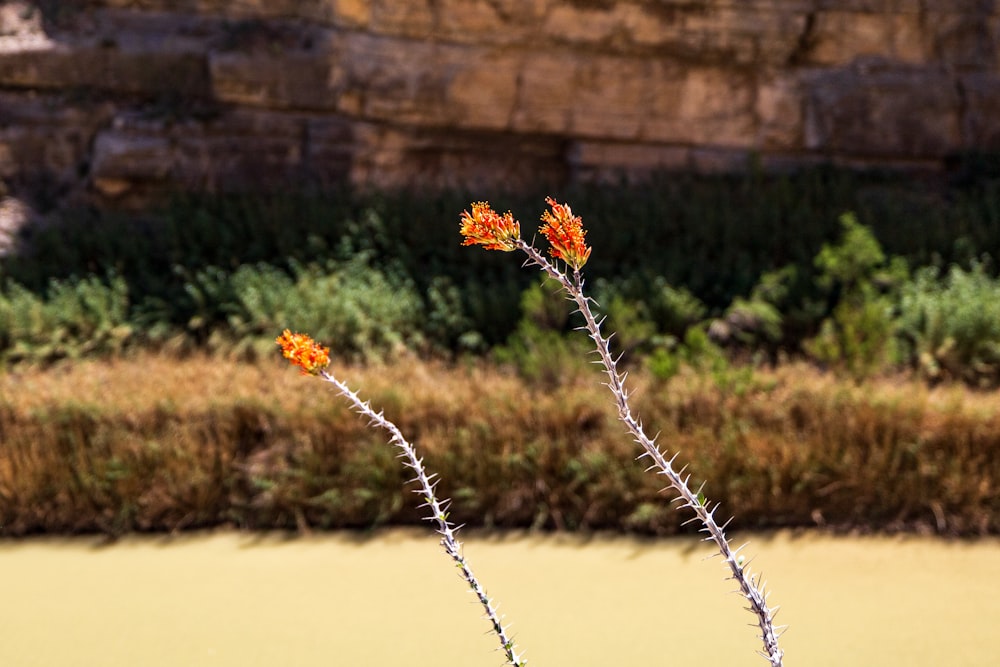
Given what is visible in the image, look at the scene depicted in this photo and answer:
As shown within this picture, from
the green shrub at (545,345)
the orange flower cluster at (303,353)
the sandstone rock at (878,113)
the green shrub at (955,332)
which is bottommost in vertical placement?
the green shrub at (545,345)

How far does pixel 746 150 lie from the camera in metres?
12.0

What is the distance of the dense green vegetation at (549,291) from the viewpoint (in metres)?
8.43

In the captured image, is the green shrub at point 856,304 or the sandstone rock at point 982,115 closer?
the green shrub at point 856,304

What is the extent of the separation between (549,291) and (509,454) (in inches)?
92.2

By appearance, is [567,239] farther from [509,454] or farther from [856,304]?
[856,304]

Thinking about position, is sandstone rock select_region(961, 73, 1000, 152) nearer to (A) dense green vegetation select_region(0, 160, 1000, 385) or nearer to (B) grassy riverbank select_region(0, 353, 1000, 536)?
(A) dense green vegetation select_region(0, 160, 1000, 385)

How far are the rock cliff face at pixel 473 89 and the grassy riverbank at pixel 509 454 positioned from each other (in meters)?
4.79

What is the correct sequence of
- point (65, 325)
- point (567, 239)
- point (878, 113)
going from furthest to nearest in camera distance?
point (878, 113), point (65, 325), point (567, 239)

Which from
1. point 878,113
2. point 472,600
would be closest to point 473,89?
point 878,113

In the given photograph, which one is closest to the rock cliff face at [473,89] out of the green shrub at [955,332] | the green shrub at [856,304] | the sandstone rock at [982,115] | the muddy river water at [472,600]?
the sandstone rock at [982,115]

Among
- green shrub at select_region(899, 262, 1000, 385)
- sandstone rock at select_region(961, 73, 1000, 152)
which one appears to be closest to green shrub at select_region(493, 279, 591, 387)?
green shrub at select_region(899, 262, 1000, 385)

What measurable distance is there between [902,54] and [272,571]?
31.8 ft

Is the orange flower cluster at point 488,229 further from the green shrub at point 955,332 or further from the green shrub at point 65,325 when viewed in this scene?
the green shrub at point 65,325

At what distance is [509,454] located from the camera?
6.96 meters
